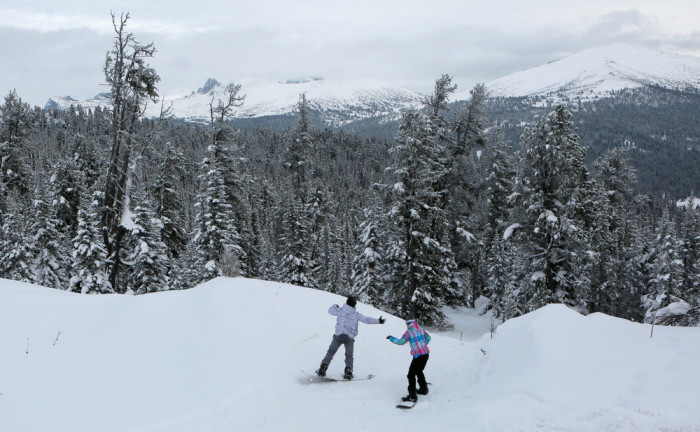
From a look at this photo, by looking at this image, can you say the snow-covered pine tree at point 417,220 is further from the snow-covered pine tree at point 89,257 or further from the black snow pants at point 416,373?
the snow-covered pine tree at point 89,257

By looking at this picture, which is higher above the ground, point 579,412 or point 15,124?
point 15,124

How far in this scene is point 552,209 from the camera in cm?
2253

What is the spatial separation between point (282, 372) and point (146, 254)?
2142 centimetres

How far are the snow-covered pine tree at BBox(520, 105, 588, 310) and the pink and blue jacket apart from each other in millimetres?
15329

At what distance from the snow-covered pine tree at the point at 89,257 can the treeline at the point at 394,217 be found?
91 mm

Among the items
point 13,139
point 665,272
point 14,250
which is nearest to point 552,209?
point 665,272

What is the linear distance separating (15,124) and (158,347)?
144 feet

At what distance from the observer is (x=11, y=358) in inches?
318

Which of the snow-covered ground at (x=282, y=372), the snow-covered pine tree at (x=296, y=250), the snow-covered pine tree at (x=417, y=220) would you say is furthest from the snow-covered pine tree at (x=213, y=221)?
the snow-covered ground at (x=282, y=372)

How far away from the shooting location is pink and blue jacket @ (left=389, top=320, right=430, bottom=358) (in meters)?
8.85

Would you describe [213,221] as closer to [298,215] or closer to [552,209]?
[298,215]

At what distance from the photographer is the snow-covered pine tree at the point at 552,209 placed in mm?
21766

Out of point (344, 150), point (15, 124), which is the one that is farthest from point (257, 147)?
point (15, 124)

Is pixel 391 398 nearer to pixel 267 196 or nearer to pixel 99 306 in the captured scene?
pixel 99 306
